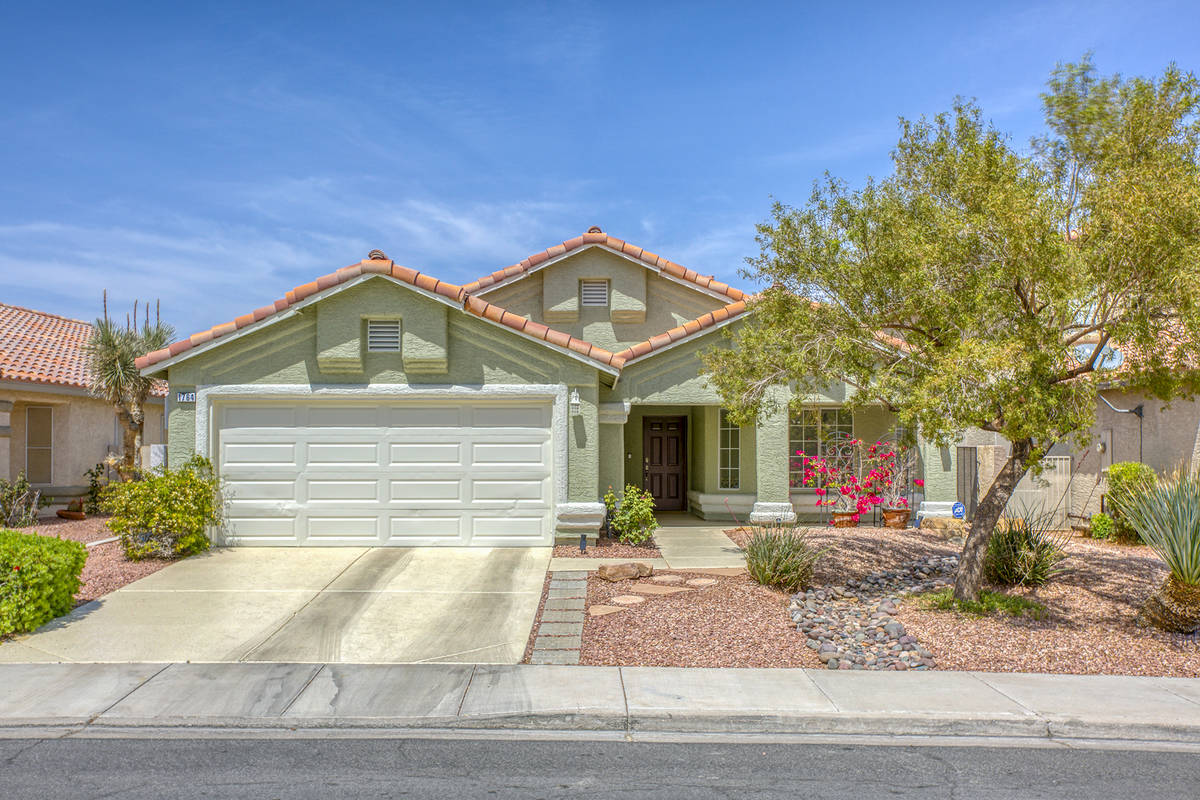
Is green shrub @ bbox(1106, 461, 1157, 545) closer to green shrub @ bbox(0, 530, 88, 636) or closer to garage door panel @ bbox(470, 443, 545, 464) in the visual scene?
garage door panel @ bbox(470, 443, 545, 464)

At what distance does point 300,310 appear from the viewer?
12055mm

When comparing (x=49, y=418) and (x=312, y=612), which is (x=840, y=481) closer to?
(x=312, y=612)

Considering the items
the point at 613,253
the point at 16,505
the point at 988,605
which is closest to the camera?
the point at 988,605

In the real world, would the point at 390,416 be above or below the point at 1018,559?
above

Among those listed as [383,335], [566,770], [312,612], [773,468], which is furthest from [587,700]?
[773,468]

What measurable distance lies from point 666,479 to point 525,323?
6.82 m

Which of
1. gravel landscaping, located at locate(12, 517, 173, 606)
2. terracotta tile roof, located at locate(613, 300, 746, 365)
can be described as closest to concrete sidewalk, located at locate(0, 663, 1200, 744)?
gravel landscaping, located at locate(12, 517, 173, 606)

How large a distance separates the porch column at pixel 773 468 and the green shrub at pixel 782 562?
14.0 feet

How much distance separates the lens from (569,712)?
6148 millimetres

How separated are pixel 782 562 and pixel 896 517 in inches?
222

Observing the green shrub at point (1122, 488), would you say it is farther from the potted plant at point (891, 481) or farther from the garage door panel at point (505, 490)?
the garage door panel at point (505, 490)

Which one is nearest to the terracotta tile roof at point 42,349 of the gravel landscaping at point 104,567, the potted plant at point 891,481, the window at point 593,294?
the gravel landscaping at point 104,567

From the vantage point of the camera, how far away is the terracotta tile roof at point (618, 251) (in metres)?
16.9

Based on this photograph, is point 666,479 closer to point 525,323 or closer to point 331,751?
point 525,323
